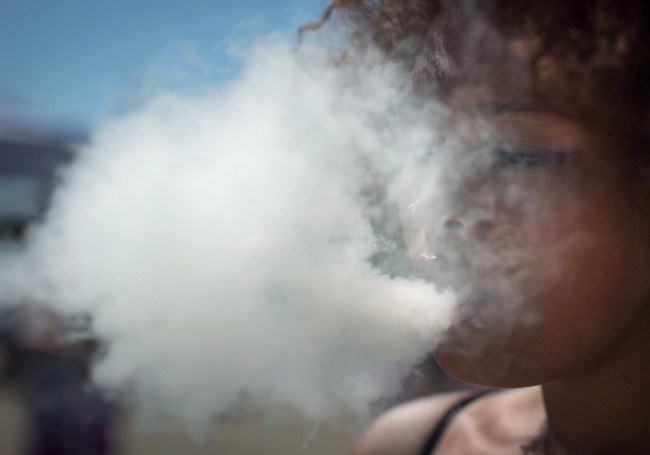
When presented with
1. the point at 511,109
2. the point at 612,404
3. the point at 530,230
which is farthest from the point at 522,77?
the point at 612,404

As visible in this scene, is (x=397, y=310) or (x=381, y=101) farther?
(x=381, y=101)

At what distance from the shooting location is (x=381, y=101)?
90 centimetres

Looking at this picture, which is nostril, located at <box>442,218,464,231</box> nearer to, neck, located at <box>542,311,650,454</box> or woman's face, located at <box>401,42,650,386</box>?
woman's face, located at <box>401,42,650,386</box>

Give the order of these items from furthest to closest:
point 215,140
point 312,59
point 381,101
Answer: point 312,59 → point 381,101 → point 215,140

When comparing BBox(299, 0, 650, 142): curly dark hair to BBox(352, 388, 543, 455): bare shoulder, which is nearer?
BBox(299, 0, 650, 142): curly dark hair

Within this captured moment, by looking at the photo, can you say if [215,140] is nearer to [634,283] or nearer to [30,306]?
[30,306]

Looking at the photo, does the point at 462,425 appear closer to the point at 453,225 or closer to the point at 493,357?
the point at 493,357

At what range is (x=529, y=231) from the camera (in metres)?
0.68

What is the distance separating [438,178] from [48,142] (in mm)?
681

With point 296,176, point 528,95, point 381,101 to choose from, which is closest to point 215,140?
point 296,176

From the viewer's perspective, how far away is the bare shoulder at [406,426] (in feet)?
3.90

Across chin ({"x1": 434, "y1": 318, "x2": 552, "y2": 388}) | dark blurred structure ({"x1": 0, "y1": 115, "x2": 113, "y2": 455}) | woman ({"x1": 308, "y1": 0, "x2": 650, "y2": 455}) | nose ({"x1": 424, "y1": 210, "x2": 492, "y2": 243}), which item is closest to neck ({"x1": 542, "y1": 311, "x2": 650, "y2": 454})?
woman ({"x1": 308, "y1": 0, "x2": 650, "y2": 455})

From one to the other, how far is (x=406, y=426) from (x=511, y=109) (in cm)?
83

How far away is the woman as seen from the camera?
2.13ft
